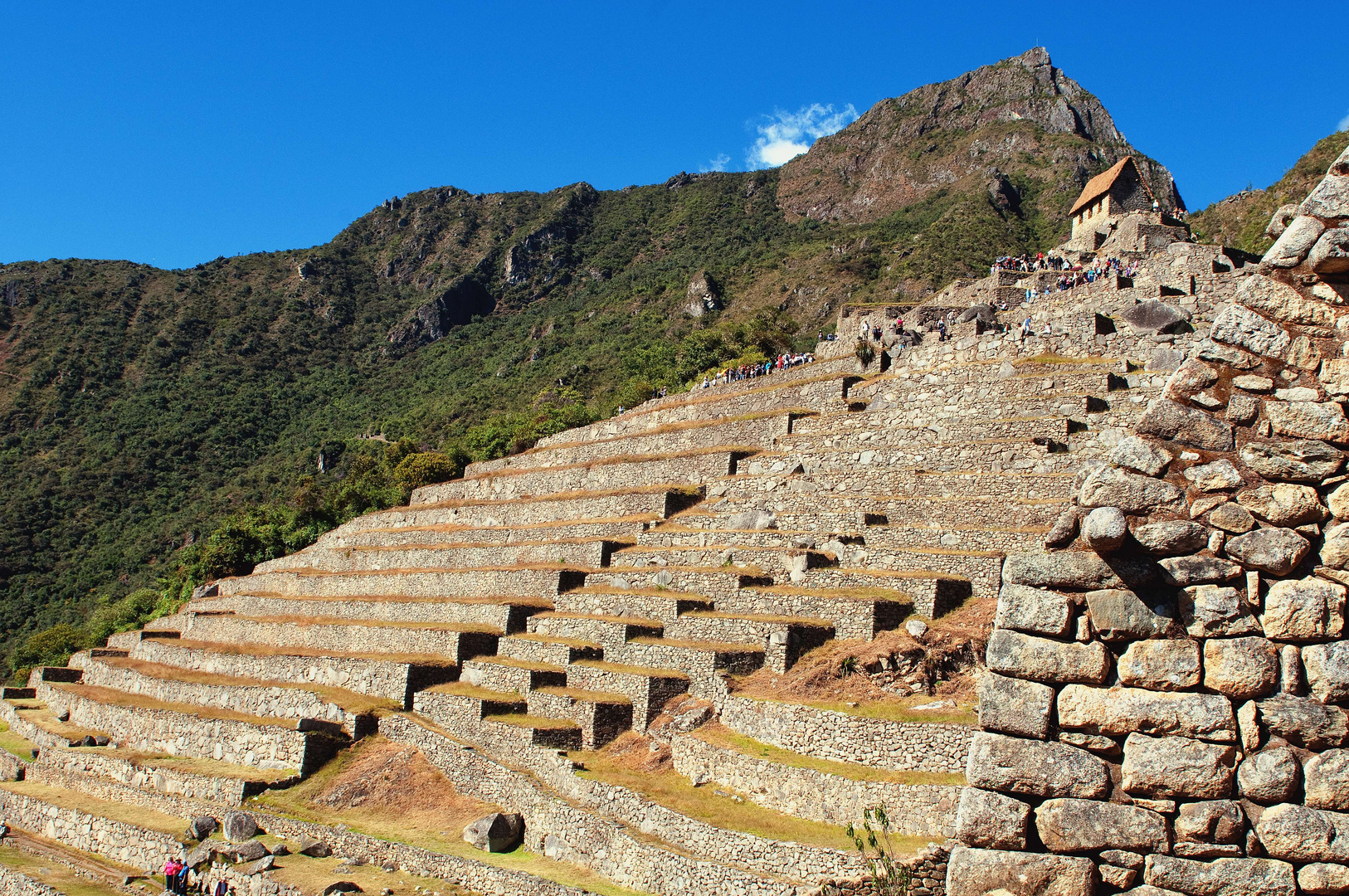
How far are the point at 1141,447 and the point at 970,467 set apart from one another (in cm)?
1377

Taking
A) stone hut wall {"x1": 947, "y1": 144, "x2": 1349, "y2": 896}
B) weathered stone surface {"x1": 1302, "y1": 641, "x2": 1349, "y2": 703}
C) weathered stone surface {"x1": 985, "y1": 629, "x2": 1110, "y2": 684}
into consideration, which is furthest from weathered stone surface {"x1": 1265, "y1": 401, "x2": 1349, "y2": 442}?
weathered stone surface {"x1": 985, "y1": 629, "x2": 1110, "y2": 684}

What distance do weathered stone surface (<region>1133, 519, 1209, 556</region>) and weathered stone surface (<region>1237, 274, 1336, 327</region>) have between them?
1.11 metres

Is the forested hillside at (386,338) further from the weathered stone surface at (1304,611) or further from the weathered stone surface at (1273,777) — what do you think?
the weathered stone surface at (1273,777)

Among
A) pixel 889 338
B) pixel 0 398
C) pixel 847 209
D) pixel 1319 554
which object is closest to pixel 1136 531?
pixel 1319 554

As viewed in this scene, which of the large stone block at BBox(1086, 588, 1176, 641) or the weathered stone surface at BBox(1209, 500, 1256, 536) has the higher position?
the weathered stone surface at BBox(1209, 500, 1256, 536)

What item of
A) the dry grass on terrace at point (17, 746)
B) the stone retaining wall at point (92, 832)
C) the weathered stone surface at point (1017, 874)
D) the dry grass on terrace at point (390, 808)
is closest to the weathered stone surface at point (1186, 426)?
the weathered stone surface at point (1017, 874)

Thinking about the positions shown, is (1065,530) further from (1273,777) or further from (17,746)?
(17,746)

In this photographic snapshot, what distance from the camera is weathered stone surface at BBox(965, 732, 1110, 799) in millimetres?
4539

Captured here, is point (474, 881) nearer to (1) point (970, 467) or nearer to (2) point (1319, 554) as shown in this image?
(1) point (970, 467)

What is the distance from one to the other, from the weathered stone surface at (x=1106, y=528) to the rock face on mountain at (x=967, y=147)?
78924 mm

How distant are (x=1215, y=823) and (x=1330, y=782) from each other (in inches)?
19.5

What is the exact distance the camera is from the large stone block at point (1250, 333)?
4648 mm

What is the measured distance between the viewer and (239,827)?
1795 cm

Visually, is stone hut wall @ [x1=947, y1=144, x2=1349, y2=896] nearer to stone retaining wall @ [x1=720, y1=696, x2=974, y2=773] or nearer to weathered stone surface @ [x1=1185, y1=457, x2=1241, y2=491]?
weathered stone surface @ [x1=1185, y1=457, x2=1241, y2=491]
